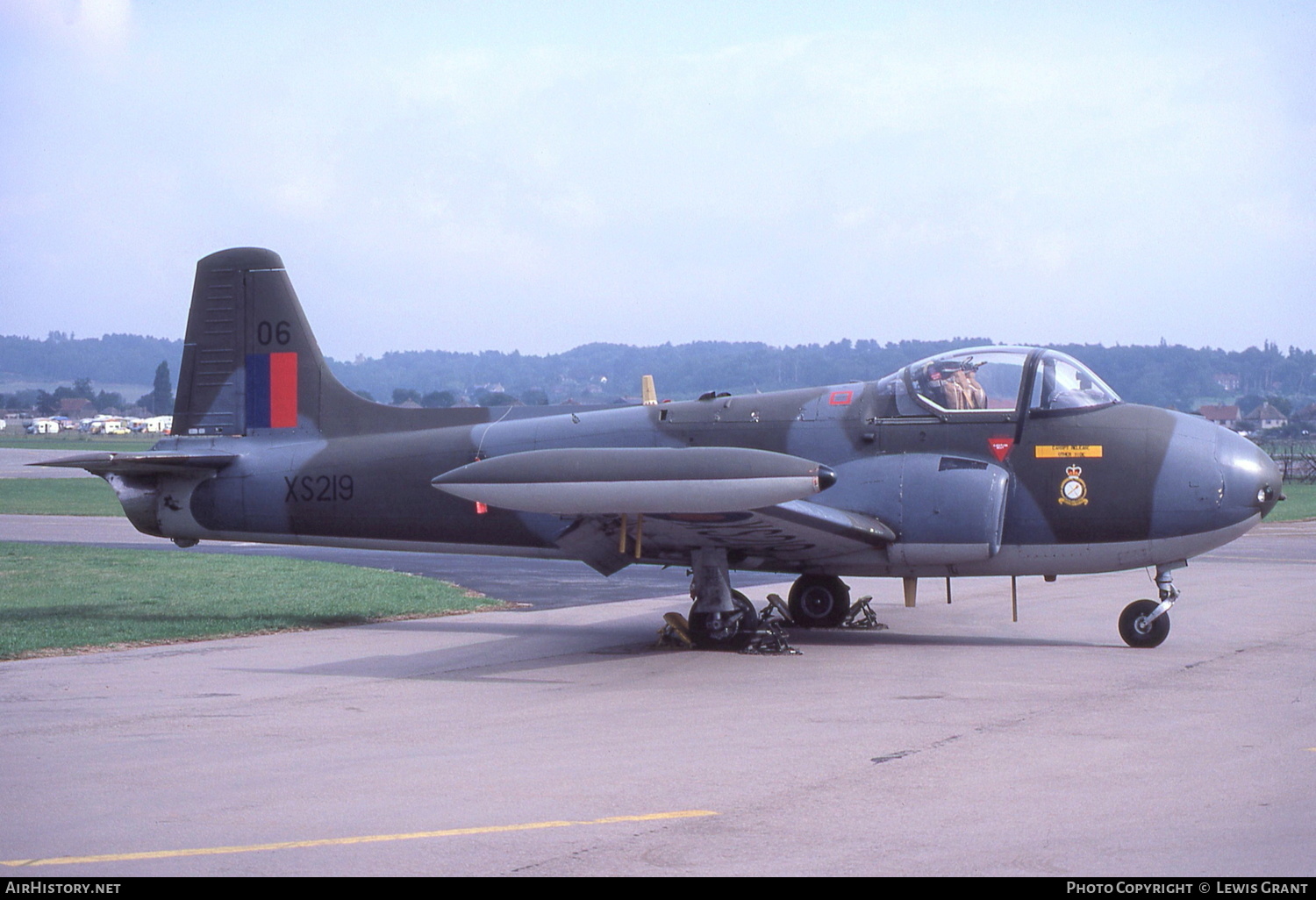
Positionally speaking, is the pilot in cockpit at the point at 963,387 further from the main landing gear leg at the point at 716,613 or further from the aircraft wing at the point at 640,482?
the main landing gear leg at the point at 716,613

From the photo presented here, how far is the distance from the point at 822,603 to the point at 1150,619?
3.40 m

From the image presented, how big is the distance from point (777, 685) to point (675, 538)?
6.99 ft

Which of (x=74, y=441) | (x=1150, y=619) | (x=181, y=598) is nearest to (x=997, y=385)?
(x=1150, y=619)

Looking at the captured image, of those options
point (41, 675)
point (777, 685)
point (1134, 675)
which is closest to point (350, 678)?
point (41, 675)

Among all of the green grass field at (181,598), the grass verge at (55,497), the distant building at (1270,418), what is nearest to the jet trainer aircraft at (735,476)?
the green grass field at (181,598)

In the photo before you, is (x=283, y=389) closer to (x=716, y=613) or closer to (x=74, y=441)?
(x=716, y=613)

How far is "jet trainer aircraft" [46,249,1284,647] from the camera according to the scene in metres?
9.93

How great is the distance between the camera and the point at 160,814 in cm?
604

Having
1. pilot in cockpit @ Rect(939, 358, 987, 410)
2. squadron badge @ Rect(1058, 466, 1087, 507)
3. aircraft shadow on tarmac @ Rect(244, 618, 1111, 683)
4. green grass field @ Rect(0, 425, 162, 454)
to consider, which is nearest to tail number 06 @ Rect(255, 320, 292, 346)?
aircraft shadow on tarmac @ Rect(244, 618, 1111, 683)

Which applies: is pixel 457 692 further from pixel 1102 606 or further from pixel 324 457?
pixel 1102 606

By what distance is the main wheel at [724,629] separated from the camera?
1155 centimetres

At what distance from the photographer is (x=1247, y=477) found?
11289 mm

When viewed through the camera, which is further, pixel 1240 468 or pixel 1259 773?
pixel 1240 468
